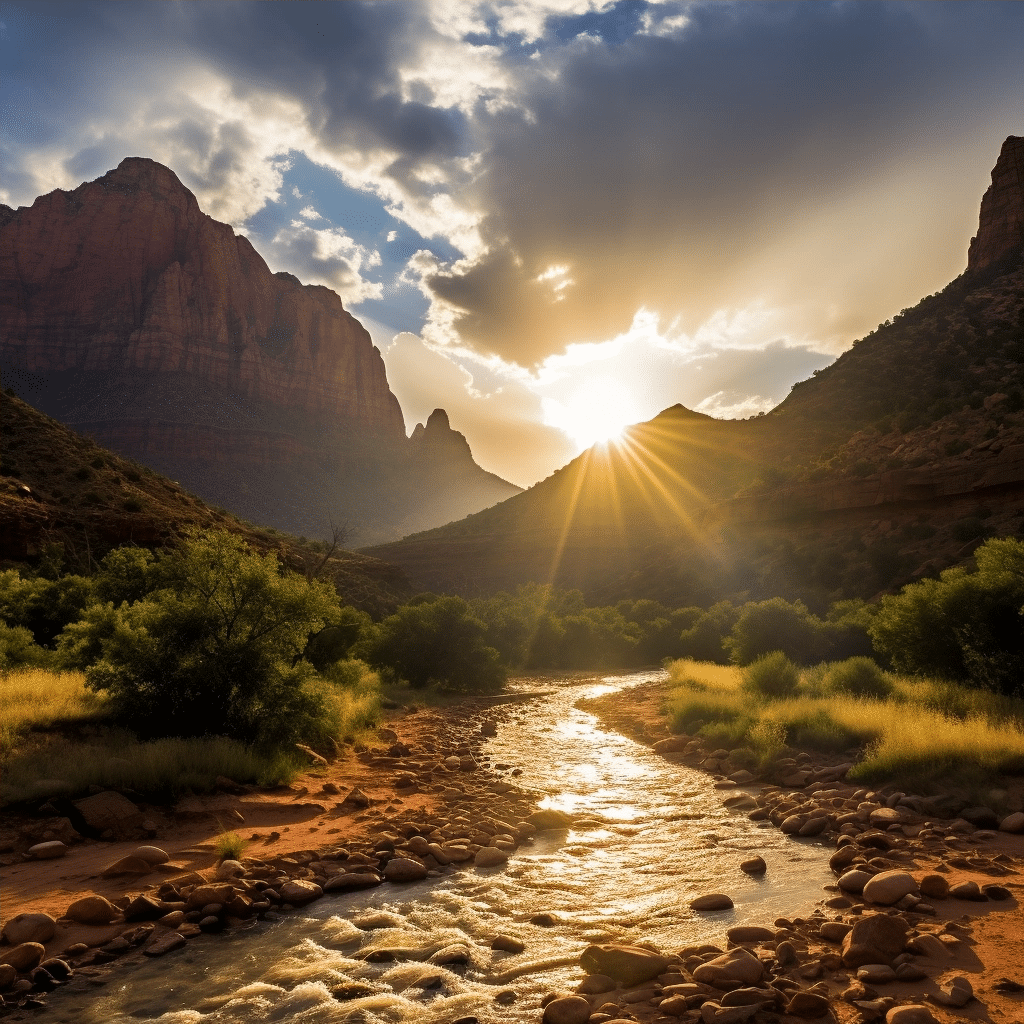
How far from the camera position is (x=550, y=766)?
1432cm

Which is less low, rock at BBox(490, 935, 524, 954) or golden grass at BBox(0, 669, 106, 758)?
golden grass at BBox(0, 669, 106, 758)

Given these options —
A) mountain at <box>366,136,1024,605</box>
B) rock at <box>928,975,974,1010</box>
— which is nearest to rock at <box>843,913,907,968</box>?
rock at <box>928,975,974,1010</box>

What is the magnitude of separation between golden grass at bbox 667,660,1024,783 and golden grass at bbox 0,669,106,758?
13.0 metres

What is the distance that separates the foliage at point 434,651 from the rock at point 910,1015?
1008 inches

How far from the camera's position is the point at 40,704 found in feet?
37.3

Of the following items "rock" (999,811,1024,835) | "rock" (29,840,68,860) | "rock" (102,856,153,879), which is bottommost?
"rock" (999,811,1024,835)

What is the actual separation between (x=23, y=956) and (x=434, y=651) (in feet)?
79.3

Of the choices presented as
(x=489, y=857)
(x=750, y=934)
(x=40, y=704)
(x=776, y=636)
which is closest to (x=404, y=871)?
(x=489, y=857)

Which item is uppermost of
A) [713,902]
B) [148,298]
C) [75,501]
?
[148,298]

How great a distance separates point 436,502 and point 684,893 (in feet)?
443

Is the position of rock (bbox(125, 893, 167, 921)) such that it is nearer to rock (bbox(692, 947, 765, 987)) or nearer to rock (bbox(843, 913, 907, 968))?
rock (bbox(692, 947, 765, 987))

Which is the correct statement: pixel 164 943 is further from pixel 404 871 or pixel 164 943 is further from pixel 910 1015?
pixel 910 1015

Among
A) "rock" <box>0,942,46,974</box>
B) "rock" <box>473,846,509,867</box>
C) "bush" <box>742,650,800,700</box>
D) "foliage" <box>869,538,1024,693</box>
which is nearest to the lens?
"rock" <box>0,942,46,974</box>

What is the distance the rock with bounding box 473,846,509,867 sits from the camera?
827 cm
